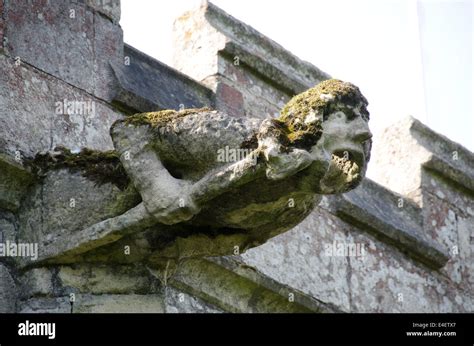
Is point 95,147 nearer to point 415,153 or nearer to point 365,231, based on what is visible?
point 365,231

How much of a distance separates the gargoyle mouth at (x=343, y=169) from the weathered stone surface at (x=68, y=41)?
1.39 metres

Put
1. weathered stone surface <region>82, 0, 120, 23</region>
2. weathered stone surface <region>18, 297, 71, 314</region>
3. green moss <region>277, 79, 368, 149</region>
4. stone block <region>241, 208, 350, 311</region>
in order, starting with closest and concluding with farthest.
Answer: green moss <region>277, 79, 368, 149</region> < weathered stone surface <region>18, 297, 71, 314</region> < weathered stone surface <region>82, 0, 120, 23</region> < stone block <region>241, 208, 350, 311</region>

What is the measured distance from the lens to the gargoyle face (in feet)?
20.6

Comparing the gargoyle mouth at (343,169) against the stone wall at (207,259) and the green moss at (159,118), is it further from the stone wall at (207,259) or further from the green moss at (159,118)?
the stone wall at (207,259)

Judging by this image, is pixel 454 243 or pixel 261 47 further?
pixel 454 243

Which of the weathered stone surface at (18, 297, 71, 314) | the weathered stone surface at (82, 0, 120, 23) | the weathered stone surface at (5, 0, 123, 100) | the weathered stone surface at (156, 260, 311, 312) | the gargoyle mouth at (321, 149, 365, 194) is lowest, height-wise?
the weathered stone surface at (18, 297, 71, 314)

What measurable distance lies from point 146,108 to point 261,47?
128cm

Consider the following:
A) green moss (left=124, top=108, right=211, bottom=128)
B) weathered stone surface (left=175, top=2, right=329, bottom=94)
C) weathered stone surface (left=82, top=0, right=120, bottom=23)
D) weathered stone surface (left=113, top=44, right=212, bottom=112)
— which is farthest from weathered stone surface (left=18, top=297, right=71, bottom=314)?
weathered stone surface (left=175, top=2, right=329, bottom=94)

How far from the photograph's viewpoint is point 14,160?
6.73 metres

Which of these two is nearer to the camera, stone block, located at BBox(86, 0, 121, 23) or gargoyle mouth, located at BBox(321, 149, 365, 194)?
gargoyle mouth, located at BBox(321, 149, 365, 194)

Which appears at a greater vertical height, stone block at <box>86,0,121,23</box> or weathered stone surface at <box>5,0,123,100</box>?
stone block at <box>86,0,121,23</box>

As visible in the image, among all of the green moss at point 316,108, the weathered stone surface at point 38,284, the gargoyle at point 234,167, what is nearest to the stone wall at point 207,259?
the weathered stone surface at point 38,284

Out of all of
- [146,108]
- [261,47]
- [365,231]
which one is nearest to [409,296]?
[365,231]

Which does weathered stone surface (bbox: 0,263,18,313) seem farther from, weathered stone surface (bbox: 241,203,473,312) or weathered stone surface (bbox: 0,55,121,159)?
weathered stone surface (bbox: 241,203,473,312)
